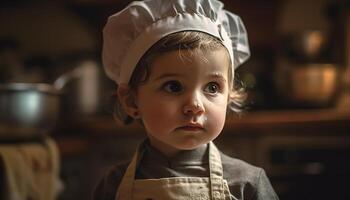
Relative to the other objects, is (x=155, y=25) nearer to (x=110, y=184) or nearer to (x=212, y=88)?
(x=212, y=88)

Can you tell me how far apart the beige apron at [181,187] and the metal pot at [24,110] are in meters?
0.54

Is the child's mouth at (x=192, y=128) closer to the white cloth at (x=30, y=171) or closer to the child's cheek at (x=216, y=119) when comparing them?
the child's cheek at (x=216, y=119)

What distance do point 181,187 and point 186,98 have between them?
12 cm

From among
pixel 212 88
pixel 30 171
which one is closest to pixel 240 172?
pixel 212 88

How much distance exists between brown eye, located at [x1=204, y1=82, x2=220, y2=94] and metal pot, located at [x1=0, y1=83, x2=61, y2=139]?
62 centimetres

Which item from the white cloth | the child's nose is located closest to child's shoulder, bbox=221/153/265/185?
the child's nose

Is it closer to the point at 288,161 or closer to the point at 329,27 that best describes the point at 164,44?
the point at 288,161

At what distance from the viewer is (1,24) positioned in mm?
1968

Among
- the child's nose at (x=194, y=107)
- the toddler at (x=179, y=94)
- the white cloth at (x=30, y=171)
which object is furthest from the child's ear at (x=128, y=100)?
the white cloth at (x=30, y=171)

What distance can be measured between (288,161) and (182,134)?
1041 mm

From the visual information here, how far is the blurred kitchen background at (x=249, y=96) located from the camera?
47.8 inches

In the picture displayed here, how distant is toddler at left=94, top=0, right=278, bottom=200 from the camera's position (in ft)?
1.95

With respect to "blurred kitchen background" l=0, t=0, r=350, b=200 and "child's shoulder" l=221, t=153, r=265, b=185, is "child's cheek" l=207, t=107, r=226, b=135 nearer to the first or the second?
"child's shoulder" l=221, t=153, r=265, b=185

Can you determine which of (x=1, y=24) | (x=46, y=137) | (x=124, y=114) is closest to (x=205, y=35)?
(x=124, y=114)
